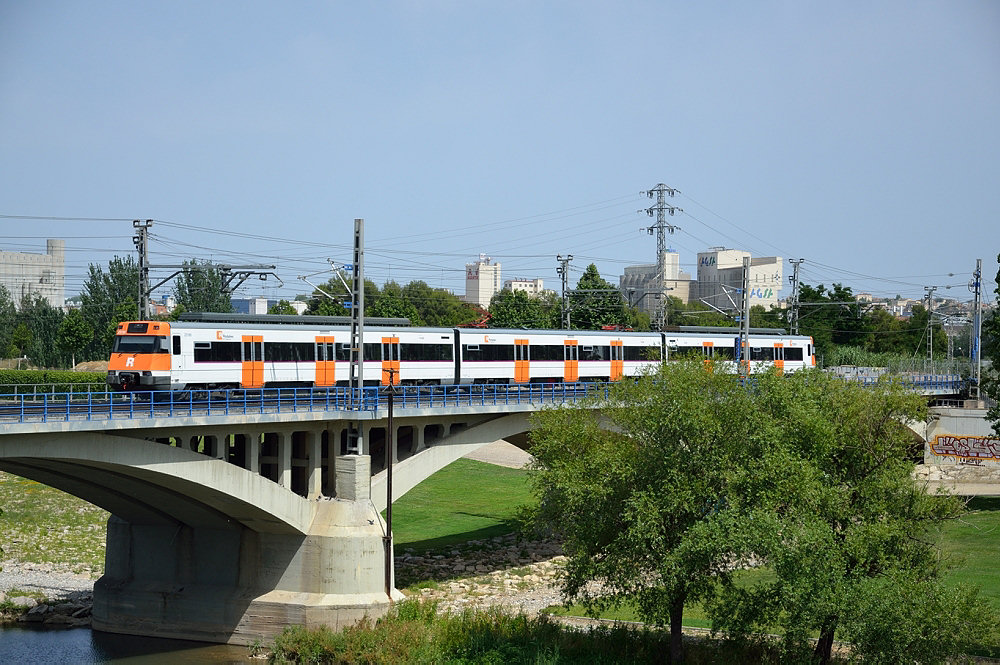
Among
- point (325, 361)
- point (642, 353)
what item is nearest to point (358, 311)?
point (325, 361)

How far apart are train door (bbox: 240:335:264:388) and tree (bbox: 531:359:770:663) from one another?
611 inches

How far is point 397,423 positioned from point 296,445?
14.6 ft

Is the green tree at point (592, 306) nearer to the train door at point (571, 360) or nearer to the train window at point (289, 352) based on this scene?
the train door at point (571, 360)

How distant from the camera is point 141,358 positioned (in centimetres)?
3650

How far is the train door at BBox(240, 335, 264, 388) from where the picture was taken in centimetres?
3953

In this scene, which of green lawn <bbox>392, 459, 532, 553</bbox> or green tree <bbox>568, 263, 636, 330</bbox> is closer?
green lawn <bbox>392, 459, 532, 553</bbox>

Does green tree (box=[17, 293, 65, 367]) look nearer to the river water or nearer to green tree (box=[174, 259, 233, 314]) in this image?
green tree (box=[174, 259, 233, 314])

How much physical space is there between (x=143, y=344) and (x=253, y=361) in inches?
180

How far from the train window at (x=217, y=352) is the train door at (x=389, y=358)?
7381 mm

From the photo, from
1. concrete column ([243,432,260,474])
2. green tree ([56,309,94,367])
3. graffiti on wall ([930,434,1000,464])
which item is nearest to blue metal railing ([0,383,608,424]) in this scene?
concrete column ([243,432,260,474])

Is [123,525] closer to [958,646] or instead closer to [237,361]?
[237,361]

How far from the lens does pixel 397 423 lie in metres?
39.1

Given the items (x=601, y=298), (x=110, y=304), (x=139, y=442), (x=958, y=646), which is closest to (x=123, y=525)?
(x=139, y=442)

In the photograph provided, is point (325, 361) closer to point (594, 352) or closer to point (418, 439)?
point (418, 439)
